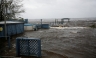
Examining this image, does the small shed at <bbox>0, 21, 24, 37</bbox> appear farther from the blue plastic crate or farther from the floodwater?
the blue plastic crate

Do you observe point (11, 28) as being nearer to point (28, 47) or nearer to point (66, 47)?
point (66, 47)

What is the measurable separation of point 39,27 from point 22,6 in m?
6.04

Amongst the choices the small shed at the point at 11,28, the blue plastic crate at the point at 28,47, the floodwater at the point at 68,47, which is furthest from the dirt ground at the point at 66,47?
the small shed at the point at 11,28

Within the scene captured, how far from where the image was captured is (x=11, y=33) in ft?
46.5

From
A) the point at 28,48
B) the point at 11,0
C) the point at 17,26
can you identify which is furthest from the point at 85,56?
the point at 11,0

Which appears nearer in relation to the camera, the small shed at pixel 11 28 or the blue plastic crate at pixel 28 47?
the blue plastic crate at pixel 28 47

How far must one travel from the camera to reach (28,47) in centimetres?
632

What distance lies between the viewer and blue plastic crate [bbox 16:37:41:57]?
620 centimetres

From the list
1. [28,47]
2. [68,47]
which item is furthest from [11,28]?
[28,47]

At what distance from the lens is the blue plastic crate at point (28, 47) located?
6.20 meters

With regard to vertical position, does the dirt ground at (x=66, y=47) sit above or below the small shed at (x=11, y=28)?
below

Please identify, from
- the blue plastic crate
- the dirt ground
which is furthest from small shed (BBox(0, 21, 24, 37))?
the blue plastic crate

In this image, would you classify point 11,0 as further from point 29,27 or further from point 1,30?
point 1,30

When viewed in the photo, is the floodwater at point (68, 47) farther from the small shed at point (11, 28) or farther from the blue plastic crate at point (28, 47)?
the small shed at point (11, 28)
